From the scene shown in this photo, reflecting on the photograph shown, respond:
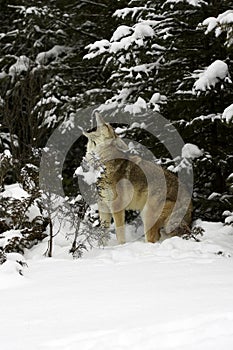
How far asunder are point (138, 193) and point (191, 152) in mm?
1295

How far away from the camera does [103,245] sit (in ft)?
20.1

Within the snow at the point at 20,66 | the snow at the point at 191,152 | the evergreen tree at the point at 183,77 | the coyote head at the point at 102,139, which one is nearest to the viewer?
the coyote head at the point at 102,139

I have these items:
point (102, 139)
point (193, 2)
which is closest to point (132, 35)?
point (193, 2)

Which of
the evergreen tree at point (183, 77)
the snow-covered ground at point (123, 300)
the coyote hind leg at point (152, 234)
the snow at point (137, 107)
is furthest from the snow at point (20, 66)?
the snow-covered ground at point (123, 300)

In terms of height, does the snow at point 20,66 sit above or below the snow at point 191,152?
above

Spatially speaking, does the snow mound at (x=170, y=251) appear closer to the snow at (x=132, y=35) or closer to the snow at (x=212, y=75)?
the snow at (x=212, y=75)

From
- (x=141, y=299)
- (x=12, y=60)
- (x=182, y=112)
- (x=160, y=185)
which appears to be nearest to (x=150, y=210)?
(x=160, y=185)

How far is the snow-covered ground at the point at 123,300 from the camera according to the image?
2803 millimetres

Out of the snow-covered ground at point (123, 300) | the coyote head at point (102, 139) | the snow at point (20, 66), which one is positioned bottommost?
the snow-covered ground at point (123, 300)

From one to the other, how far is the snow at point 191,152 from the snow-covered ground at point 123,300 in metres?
2.01

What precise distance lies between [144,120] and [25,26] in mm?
5498

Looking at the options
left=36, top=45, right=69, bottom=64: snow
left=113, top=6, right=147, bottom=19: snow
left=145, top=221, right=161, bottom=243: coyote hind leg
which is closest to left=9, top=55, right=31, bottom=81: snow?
left=36, top=45, right=69, bottom=64: snow

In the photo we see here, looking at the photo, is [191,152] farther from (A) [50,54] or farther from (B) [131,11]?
(A) [50,54]

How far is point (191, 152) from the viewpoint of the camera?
7551 millimetres
